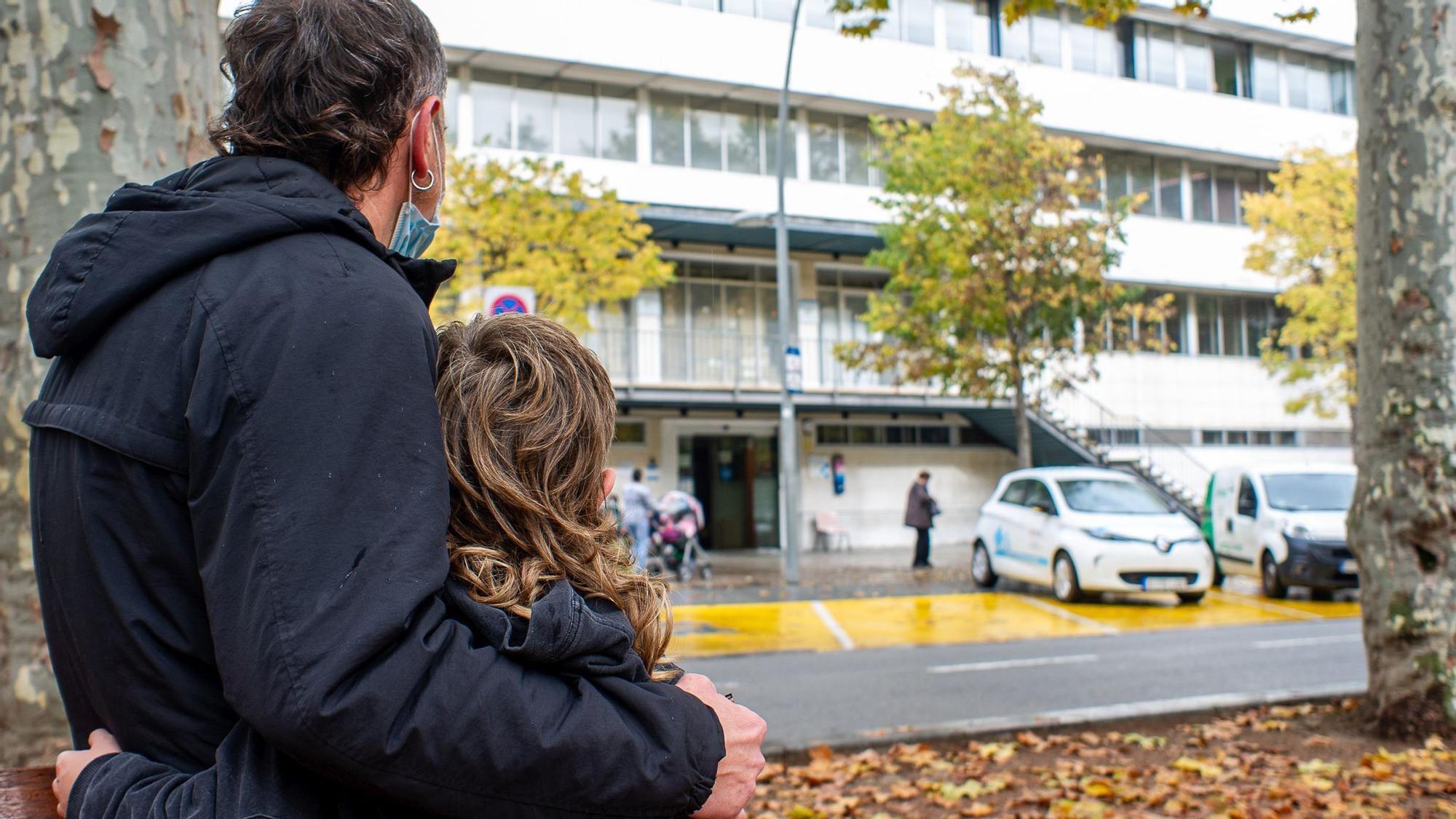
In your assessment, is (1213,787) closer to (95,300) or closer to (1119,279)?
(95,300)

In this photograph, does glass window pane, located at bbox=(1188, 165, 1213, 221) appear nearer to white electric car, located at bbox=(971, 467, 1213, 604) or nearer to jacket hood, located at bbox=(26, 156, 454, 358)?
white electric car, located at bbox=(971, 467, 1213, 604)

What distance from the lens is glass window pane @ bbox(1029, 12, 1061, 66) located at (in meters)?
30.6

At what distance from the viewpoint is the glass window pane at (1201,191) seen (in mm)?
33219

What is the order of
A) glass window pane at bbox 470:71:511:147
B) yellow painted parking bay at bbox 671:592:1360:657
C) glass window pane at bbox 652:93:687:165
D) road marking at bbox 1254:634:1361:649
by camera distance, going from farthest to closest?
glass window pane at bbox 652:93:687:165 → glass window pane at bbox 470:71:511:147 → yellow painted parking bay at bbox 671:592:1360:657 → road marking at bbox 1254:634:1361:649

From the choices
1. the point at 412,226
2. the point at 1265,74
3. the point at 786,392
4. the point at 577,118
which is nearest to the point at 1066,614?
the point at 786,392

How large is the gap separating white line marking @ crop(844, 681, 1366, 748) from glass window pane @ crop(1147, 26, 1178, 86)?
93.4 feet

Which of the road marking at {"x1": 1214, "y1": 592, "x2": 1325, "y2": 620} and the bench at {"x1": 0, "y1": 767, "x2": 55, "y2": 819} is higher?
the bench at {"x1": 0, "y1": 767, "x2": 55, "y2": 819}

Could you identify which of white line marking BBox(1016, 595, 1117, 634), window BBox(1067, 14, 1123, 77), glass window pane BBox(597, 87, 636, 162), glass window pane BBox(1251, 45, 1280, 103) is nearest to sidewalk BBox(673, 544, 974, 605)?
white line marking BBox(1016, 595, 1117, 634)

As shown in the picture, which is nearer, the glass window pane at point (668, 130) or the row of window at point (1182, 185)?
the glass window pane at point (668, 130)

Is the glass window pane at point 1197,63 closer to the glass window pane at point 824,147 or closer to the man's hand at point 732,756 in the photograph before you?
the glass window pane at point 824,147

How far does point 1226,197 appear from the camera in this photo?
33688 mm

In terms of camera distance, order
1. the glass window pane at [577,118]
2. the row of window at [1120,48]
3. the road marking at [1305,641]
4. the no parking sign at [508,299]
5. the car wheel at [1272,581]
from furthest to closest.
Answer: the row of window at [1120,48] < the glass window pane at [577,118] < the car wheel at [1272,581] < the road marking at [1305,641] < the no parking sign at [508,299]

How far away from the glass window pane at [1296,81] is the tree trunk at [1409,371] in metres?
31.7

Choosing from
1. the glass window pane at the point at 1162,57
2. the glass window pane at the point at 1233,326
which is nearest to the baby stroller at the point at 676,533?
the glass window pane at the point at 1162,57
